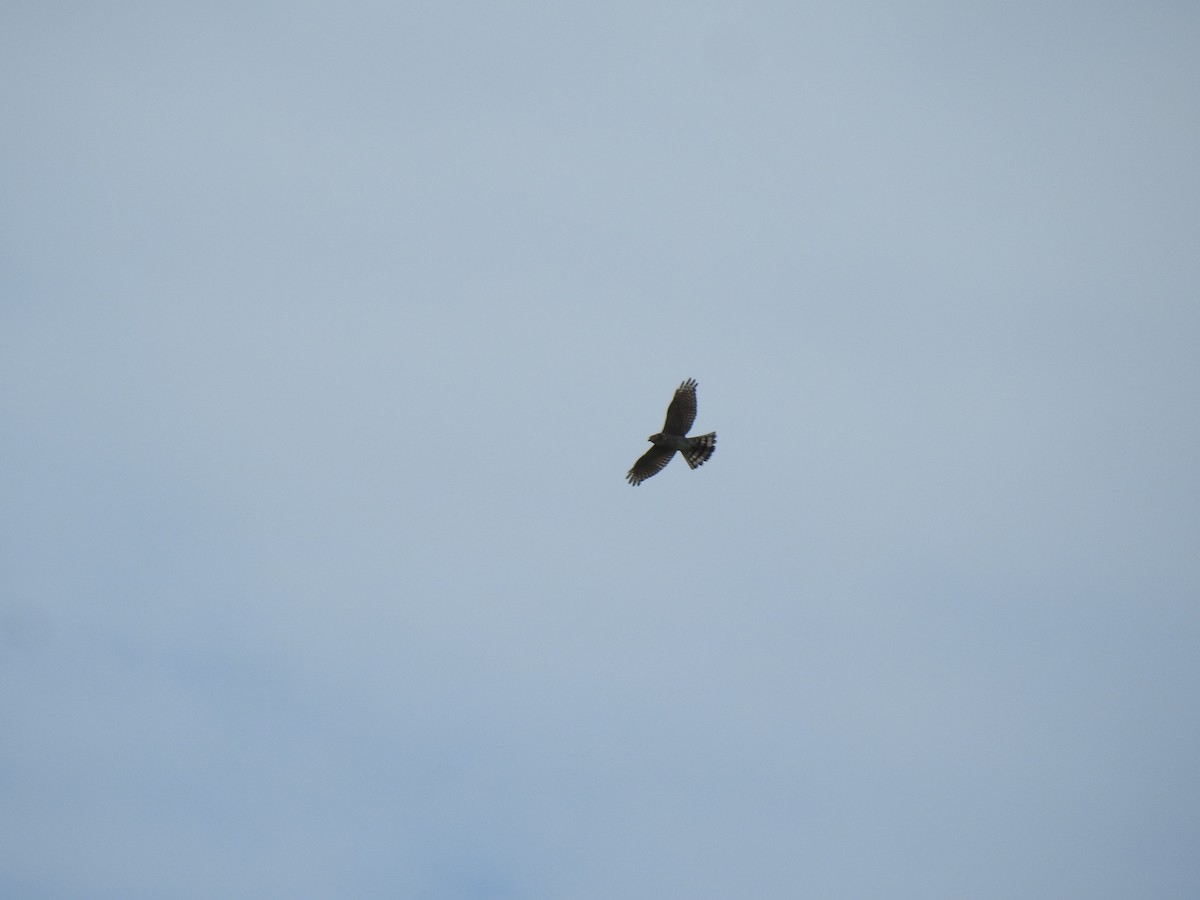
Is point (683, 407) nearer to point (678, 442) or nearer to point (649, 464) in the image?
point (678, 442)

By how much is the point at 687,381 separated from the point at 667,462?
2.78 m

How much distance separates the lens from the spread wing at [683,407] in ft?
185

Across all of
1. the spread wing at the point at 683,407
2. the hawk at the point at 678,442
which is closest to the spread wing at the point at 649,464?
the hawk at the point at 678,442

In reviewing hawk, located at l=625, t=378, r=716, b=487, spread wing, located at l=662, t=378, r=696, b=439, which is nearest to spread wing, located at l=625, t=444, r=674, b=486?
hawk, located at l=625, t=378, r=716, b=487

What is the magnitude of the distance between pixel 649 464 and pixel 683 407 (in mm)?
2397

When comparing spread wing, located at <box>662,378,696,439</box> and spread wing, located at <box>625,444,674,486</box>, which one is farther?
spread wing, located at <box>625,444,674,486</box>

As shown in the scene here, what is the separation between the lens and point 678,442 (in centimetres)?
5700

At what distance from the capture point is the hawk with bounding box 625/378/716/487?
5634cm

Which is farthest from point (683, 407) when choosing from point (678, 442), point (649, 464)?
point (649, 464)

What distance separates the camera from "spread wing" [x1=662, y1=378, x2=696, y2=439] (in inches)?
2216

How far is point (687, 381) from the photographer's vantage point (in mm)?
56375

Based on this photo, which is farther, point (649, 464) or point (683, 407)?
point (649, 464)

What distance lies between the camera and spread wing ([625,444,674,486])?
57750 mm

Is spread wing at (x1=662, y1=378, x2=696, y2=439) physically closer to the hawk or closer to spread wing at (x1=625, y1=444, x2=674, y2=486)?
the hawk
